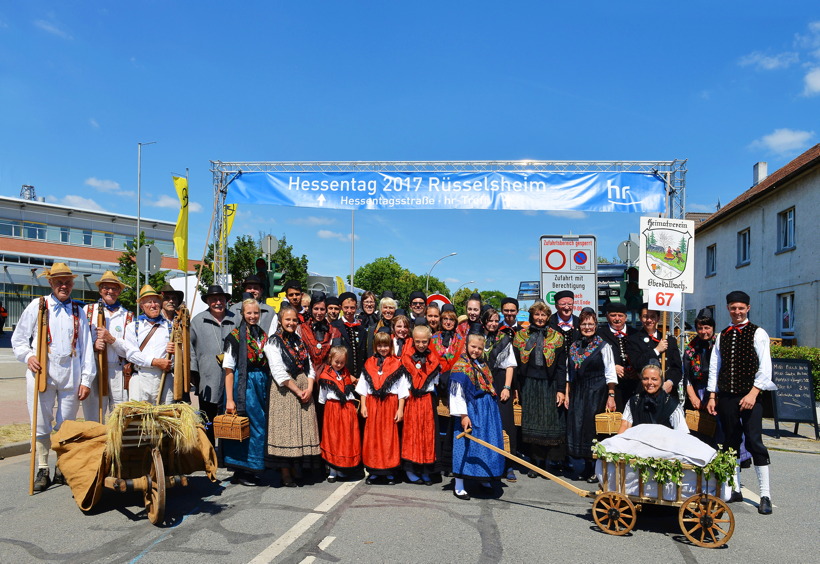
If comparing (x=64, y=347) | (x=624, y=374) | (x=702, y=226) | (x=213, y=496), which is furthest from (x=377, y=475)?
(x=702, y=226)

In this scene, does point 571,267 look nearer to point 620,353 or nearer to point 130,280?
point 620,353

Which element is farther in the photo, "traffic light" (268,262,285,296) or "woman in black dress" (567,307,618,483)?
"traffic light" (268,262,285,296)

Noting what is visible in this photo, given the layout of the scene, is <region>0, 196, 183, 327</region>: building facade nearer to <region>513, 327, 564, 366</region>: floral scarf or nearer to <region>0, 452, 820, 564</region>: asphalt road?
<region>0, 452, 820, 564</region>: asphalt road

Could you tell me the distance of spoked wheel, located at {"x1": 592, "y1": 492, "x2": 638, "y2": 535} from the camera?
15.5 ft

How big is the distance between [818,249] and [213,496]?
59.3 feet

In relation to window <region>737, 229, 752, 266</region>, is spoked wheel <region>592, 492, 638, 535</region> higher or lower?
lower

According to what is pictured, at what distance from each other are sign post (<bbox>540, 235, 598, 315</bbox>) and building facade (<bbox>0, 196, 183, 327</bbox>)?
3707 cm

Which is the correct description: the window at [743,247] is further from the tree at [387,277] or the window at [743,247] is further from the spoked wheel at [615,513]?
the tree at [387,277]

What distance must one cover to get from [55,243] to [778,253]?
49.9 m

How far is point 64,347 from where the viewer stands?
599 centimetres

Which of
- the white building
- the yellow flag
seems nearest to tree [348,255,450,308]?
the white building

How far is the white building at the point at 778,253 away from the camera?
57.9 feet

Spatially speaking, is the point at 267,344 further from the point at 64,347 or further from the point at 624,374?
the point at 624,374

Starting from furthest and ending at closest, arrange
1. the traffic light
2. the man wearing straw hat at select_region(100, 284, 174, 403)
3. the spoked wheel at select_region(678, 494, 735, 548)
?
the traffic light → the man wearing straw hat at select_region(100, 284, 174, 403) → the spoked wheel at select_region(678, 494, 735, 548)
